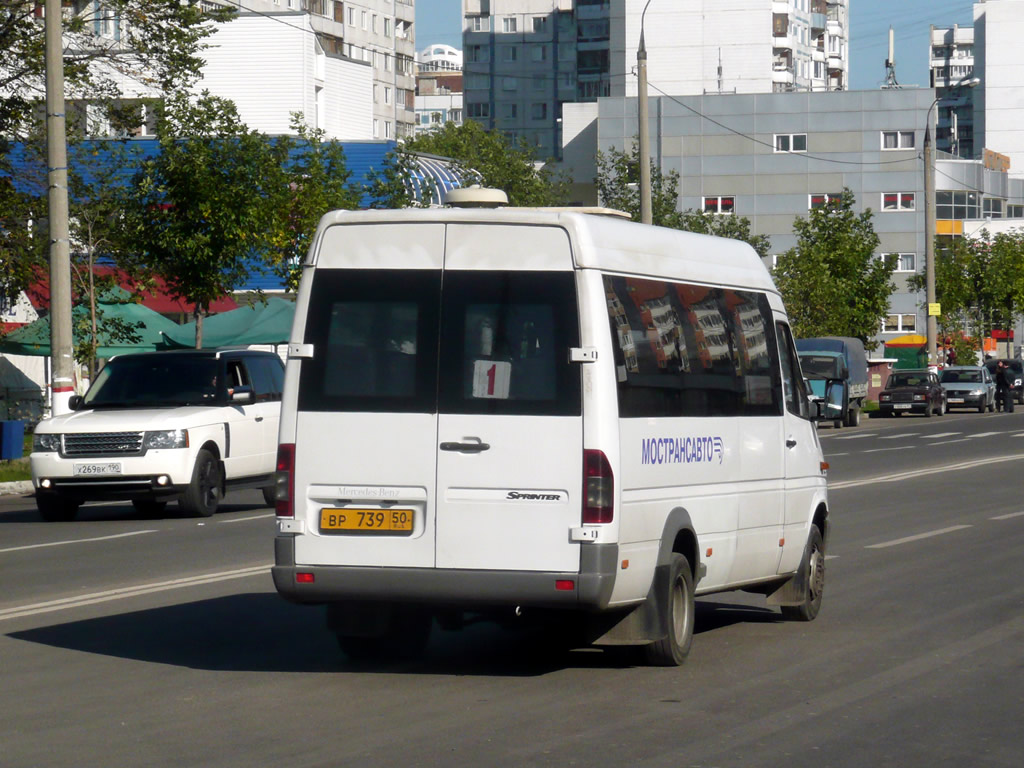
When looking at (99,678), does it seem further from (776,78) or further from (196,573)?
(776,78)

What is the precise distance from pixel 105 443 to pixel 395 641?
10.1 meters

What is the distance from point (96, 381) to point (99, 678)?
11444mm

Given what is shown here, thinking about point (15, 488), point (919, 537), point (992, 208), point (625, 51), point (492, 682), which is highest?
point (625, 51)

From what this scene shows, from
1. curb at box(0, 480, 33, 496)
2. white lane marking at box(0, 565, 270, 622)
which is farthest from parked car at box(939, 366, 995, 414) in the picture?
white lane marking at box(0, 565, 270, 622)

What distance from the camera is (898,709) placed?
7.79 m

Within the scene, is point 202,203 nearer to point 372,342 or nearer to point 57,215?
point 57,215

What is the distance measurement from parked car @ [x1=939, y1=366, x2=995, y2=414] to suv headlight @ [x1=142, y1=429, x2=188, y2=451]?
153 ft

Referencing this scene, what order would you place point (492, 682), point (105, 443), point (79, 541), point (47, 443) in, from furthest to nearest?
point (47, 443)
point (105, 443)
point (79, 541)
point (492, 682)

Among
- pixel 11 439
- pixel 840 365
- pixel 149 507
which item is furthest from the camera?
pixel 840 365

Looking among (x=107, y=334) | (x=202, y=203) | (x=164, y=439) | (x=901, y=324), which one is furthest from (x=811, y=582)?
(x=901, y=324)

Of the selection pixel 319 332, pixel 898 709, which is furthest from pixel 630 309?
pixel 898 709

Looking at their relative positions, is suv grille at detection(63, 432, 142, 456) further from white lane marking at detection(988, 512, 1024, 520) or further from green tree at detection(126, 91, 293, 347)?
green tree at detection(126, 91, 293, 347)

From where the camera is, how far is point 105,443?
18609 millimetres

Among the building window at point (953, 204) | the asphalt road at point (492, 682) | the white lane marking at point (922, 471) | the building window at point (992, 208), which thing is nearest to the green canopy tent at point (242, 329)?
the white lane marking at point (922, 471)
